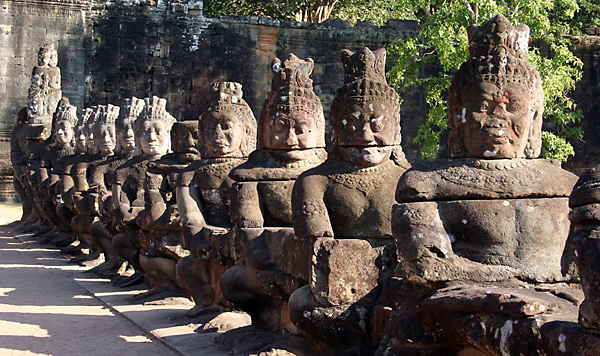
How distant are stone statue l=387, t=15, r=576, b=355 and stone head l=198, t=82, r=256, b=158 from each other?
120 inches

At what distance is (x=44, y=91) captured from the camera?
738 inches

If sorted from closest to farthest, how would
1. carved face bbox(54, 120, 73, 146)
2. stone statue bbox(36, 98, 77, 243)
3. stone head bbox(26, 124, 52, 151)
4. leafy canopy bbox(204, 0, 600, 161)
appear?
leafy canopy bbox(204, 0, 600, 161) → stone statue bbox(36, 98, 77, 243) → carved face bbox(54, 120, 73, 146) → stone head bbox(26, 124, 52, 151)

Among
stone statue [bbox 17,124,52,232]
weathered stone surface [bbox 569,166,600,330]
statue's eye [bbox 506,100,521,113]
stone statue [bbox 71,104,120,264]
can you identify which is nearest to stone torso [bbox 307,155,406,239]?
statue's eye [bbox 506,100,521,113]

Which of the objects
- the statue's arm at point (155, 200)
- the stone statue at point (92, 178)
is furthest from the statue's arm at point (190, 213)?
the stone statue at point (92, 178)

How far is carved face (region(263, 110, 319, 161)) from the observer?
5688 mm

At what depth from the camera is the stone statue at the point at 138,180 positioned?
350 inches

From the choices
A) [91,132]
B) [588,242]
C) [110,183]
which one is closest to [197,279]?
[110,183]

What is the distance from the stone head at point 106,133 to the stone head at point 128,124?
137 cm

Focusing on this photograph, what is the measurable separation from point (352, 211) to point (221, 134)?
2.41m

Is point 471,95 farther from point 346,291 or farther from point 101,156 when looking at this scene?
point 101,156

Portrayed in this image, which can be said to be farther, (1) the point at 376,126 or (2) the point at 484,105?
(1) the point at 376,126

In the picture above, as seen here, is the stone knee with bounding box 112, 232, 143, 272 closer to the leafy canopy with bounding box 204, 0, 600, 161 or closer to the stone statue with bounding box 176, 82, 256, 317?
the stone statue with bounding box 176, 82, 256, 317

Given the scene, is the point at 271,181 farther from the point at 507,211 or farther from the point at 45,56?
the point at 45,56

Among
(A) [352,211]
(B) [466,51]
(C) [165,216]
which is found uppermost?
(B) [466,51]
